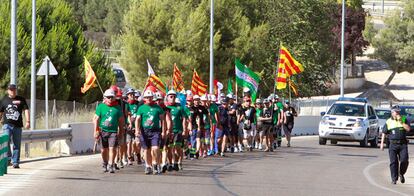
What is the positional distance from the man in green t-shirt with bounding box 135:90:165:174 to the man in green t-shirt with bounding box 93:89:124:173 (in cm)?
56

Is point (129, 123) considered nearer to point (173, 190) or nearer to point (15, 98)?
point (15, 98)

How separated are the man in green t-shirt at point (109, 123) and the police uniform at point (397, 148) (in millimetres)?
5825

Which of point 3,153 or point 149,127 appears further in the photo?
point 149,127

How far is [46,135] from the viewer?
26828 millimetres

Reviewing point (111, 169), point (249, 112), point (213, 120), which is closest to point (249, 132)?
point (249, 112)

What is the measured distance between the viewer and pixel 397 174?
2172 centimetres

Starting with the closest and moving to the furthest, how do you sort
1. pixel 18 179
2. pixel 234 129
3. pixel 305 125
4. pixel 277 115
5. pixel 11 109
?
1. pixel 18 179
2. pixel 11 109
3. pixel 234 129
4. pixel 277 115
5. pixel 305 125

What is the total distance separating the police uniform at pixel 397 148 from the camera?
21703mm

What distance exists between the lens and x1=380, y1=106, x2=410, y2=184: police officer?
21.7m

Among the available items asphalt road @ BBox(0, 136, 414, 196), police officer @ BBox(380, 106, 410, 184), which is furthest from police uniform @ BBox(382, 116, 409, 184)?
asphalt road @ BBox(0, 136, 414, 196)

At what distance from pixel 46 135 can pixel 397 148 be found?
9551mm

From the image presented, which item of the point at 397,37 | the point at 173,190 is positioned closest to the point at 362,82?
the point at 397,37

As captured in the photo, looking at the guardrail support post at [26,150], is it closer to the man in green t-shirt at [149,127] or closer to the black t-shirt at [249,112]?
the man in green t-shirt at [149,127]

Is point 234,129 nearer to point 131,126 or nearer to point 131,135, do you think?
point 131,135
